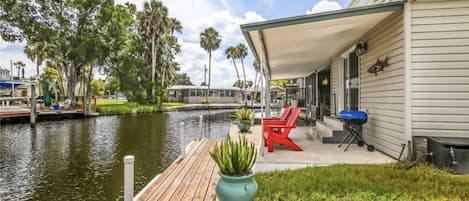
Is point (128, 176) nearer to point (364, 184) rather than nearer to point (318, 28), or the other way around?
point (364, 184)

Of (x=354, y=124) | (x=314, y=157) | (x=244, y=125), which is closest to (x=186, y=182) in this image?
(x=314, y=157)

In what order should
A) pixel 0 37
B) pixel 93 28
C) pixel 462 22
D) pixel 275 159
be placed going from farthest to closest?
pixel 93 28 < pixel 0 37 < pixel 275 159 < pixel 462 22

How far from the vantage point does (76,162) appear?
843 centimetres

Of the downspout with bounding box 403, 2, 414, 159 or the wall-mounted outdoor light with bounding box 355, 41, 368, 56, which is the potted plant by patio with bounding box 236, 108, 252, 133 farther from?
the downspout with bounding box 403, 2, 414, 159

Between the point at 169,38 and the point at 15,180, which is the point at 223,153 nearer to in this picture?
the point at 15,180

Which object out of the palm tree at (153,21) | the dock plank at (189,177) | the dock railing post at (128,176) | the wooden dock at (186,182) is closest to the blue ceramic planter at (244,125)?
the dock plank at (189,177)

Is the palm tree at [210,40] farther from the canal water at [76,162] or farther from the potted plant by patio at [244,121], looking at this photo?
A: the potted plant by patio at [244,121]

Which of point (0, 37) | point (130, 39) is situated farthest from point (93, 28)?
point (0, 37)

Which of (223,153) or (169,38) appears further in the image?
(169,38)

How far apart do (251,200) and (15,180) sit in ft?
20.9

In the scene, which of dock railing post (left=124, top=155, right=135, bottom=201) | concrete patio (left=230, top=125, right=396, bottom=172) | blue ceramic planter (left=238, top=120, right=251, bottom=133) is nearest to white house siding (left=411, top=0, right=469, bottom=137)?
concrete patio (left=230, top=125, right=396, bottom=172)

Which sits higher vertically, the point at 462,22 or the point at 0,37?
the point at 0,37

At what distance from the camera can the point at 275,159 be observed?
5152 millimetres

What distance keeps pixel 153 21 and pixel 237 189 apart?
106 feet
